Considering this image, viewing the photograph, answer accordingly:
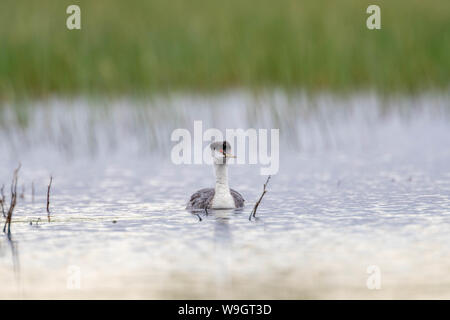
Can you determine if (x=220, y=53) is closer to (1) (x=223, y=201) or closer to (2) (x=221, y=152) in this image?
(2) (x=221, y=152)

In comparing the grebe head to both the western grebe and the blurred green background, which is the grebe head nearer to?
the western grebe

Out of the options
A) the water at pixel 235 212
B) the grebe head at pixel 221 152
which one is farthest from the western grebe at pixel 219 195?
the water at pixel 235 212

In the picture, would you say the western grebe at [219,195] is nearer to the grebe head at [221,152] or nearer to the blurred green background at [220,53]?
the grebe head at [221,152]

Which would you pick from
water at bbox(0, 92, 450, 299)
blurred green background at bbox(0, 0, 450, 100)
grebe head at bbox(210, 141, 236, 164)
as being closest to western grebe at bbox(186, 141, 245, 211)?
grebe head at bbox(210, 141, 236, 164)

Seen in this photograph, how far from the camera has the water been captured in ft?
28.3

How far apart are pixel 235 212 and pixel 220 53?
320 inches

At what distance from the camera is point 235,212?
1183 cm

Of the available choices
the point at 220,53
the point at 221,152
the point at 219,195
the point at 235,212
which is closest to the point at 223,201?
the point at 219,195

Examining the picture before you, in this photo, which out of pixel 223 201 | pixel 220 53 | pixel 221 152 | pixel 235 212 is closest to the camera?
pixel 235 212

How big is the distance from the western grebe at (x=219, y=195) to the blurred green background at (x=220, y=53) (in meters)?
5.38

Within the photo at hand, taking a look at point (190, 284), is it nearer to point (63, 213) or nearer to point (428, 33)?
point (63, 213)

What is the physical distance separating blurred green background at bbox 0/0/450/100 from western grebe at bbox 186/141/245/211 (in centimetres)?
538

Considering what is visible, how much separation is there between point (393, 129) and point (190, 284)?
1037 cm
